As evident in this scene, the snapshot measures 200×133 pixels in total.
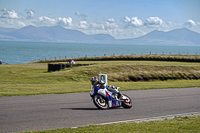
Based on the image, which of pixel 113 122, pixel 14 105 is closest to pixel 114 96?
pixel 113 122

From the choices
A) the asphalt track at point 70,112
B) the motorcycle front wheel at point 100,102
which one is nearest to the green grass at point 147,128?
the asphalt track at point 70,112

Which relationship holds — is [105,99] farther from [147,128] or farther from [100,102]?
[147,128]

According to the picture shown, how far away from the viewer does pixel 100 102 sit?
12.9 metres

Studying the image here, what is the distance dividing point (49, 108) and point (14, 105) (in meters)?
1.81

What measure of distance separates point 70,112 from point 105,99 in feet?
5.66

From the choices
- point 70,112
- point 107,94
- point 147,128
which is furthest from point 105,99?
point 147,128

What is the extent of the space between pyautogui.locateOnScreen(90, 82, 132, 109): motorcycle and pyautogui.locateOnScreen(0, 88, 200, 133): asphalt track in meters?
0.26

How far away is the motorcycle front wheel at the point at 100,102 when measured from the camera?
1270cm

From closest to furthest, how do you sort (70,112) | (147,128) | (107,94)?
(147,128) → (70,112) → (107,94)

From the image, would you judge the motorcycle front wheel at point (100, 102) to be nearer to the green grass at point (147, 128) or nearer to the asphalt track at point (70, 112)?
the asphalt track at point (70, 112)

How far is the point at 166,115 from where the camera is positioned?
11.8 meters

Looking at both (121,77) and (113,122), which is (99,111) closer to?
(113,122)

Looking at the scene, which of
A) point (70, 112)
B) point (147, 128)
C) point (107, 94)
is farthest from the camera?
point (107, 94)

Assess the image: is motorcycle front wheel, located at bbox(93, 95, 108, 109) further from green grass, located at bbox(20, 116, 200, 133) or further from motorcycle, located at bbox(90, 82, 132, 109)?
green grass, located at bbox(20, 116, 200, 133)
